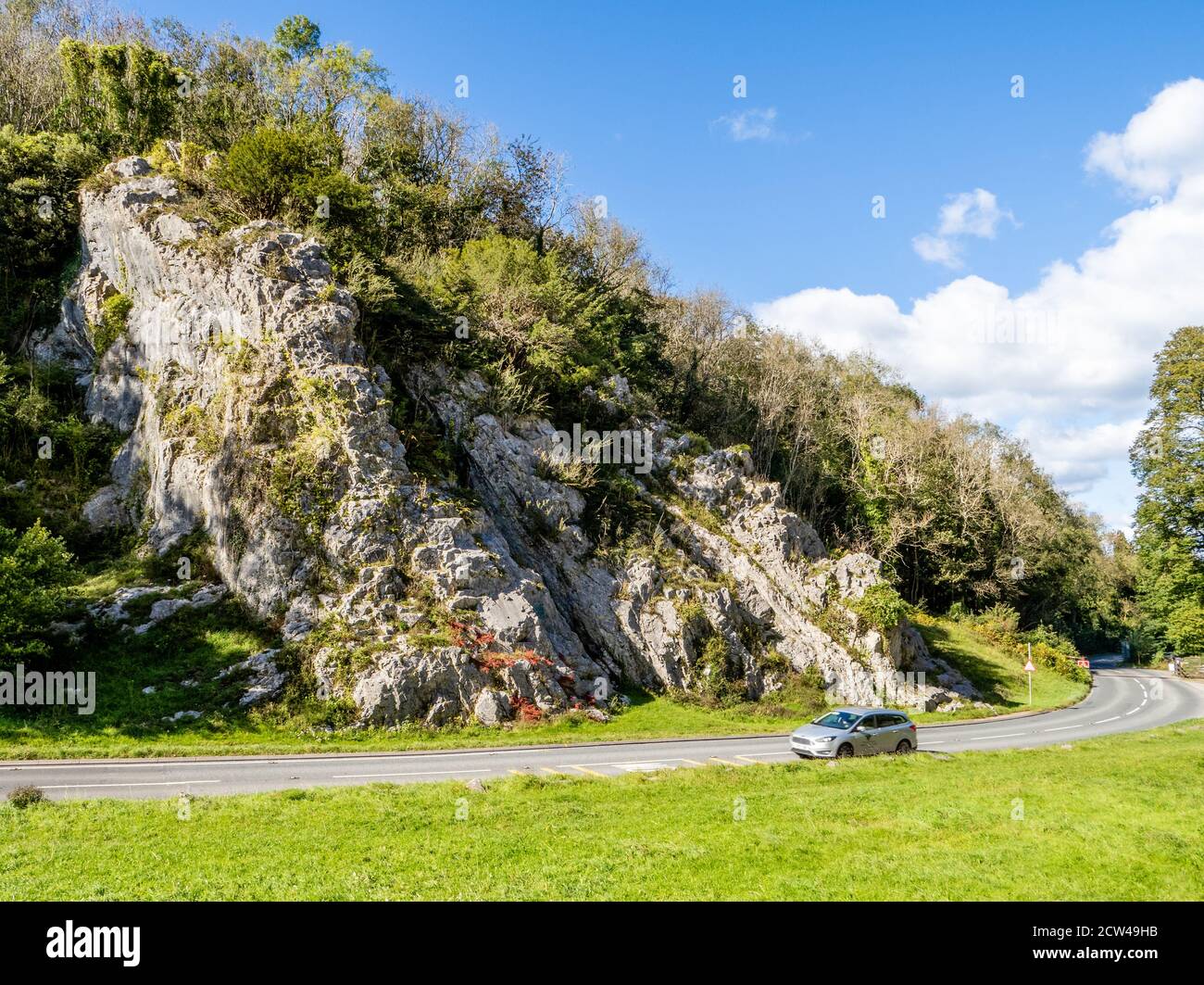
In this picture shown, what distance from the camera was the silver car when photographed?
2075 centimetres

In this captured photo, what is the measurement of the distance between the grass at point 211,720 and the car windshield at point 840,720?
540 centimetres

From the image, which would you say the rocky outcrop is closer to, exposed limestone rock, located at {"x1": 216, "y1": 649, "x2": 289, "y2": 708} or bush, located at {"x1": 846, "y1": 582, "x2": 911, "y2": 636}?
exposed limestone rock, located at {"x1": 216, "y1": 649, "x2": 289, "y2": 708}

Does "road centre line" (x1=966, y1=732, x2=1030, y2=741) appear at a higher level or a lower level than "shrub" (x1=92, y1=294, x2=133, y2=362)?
lower

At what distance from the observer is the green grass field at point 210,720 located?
64.0 feet

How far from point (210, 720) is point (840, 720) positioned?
19.4m

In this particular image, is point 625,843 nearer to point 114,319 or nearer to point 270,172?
point 270,172

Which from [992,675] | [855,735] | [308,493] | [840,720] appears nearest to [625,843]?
[855,735]

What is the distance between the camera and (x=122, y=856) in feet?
32.6

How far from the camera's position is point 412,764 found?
61.5ft

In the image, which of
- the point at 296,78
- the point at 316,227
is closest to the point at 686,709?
the point at 316,227

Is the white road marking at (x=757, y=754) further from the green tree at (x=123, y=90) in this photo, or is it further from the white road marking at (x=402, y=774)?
the green tree at (x=123, y=90)

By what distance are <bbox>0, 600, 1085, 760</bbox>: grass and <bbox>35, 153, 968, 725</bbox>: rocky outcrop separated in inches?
38.4

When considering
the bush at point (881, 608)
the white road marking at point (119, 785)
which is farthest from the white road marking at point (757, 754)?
the bush at point (881, 608)

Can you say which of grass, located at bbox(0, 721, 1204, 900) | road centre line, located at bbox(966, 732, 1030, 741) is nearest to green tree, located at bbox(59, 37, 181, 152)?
grass, located at bbox(0, 721, 1204, 900)
